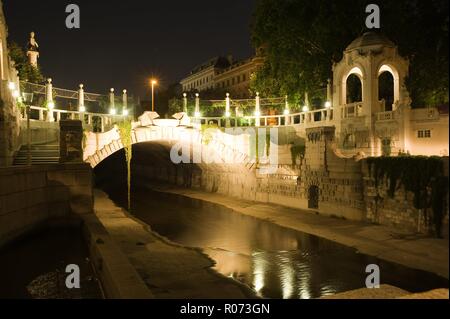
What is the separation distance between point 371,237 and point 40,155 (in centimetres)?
1738

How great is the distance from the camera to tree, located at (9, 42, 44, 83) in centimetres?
3195

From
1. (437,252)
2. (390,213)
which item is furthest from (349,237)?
(437,252)

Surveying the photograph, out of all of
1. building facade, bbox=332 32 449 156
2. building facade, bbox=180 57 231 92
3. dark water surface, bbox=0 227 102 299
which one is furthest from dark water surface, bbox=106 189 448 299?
building facade, bbox=180 57 231 92

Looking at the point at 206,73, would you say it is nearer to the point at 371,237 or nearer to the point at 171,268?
the point at 371,237

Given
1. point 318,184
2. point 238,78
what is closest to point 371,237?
point 318,184

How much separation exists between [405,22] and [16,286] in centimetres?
2731

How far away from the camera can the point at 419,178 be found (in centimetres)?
1855

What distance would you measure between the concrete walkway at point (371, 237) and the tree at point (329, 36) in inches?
393

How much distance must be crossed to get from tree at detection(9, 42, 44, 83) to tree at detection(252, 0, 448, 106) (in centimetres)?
1776

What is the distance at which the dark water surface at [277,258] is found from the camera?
13.1m

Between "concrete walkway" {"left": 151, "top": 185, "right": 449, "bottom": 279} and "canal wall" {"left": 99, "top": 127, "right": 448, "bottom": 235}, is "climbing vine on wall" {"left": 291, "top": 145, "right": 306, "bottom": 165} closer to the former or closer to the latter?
"canal wall" {"left": 99, "top": 127, "right": 448, "bottom": 235}

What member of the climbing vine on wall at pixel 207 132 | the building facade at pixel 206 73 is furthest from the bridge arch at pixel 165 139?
the building facade at pixel 206 73

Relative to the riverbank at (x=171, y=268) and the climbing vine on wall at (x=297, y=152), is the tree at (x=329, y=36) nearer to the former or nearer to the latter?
the climbing vine on wall at (x=297, y=152)
